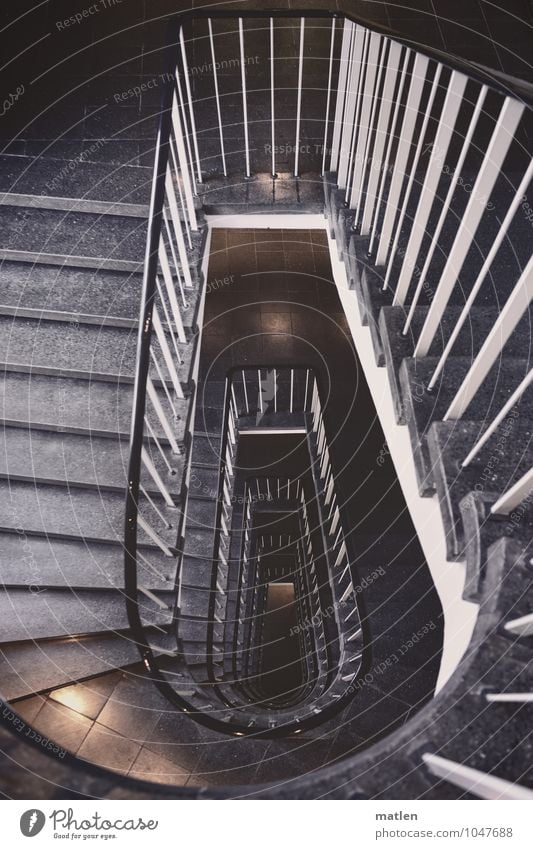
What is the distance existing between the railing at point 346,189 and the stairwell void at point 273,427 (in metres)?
0.02

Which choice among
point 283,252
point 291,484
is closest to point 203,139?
point 283,252

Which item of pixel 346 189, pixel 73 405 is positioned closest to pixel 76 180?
pixel 73 405

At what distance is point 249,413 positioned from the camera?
5.66m

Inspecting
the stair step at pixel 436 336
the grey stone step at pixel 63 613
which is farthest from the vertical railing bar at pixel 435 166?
the grey stone step at pixel 63 613

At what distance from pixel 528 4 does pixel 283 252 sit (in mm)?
2810

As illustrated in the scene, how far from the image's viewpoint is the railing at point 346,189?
69.4 inches

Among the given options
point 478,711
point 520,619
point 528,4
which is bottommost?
point 478,711

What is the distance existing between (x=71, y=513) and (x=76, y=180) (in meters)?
2.02

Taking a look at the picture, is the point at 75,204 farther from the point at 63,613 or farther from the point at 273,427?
the point at 273,427

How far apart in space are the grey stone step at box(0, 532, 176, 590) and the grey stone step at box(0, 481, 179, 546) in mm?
79

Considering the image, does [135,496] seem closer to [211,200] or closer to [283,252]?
[211,200]

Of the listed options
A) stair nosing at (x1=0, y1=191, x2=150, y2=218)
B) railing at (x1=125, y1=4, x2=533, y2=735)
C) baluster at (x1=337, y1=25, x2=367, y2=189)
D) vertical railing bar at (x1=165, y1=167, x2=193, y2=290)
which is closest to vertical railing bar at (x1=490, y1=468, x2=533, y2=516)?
railing at (x1=125, y1=4, x2=533, y2=735)

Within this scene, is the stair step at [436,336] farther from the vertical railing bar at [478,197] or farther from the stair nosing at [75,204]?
the stair nosing at [75,204]

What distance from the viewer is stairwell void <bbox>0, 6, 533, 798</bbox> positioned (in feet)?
5.31
